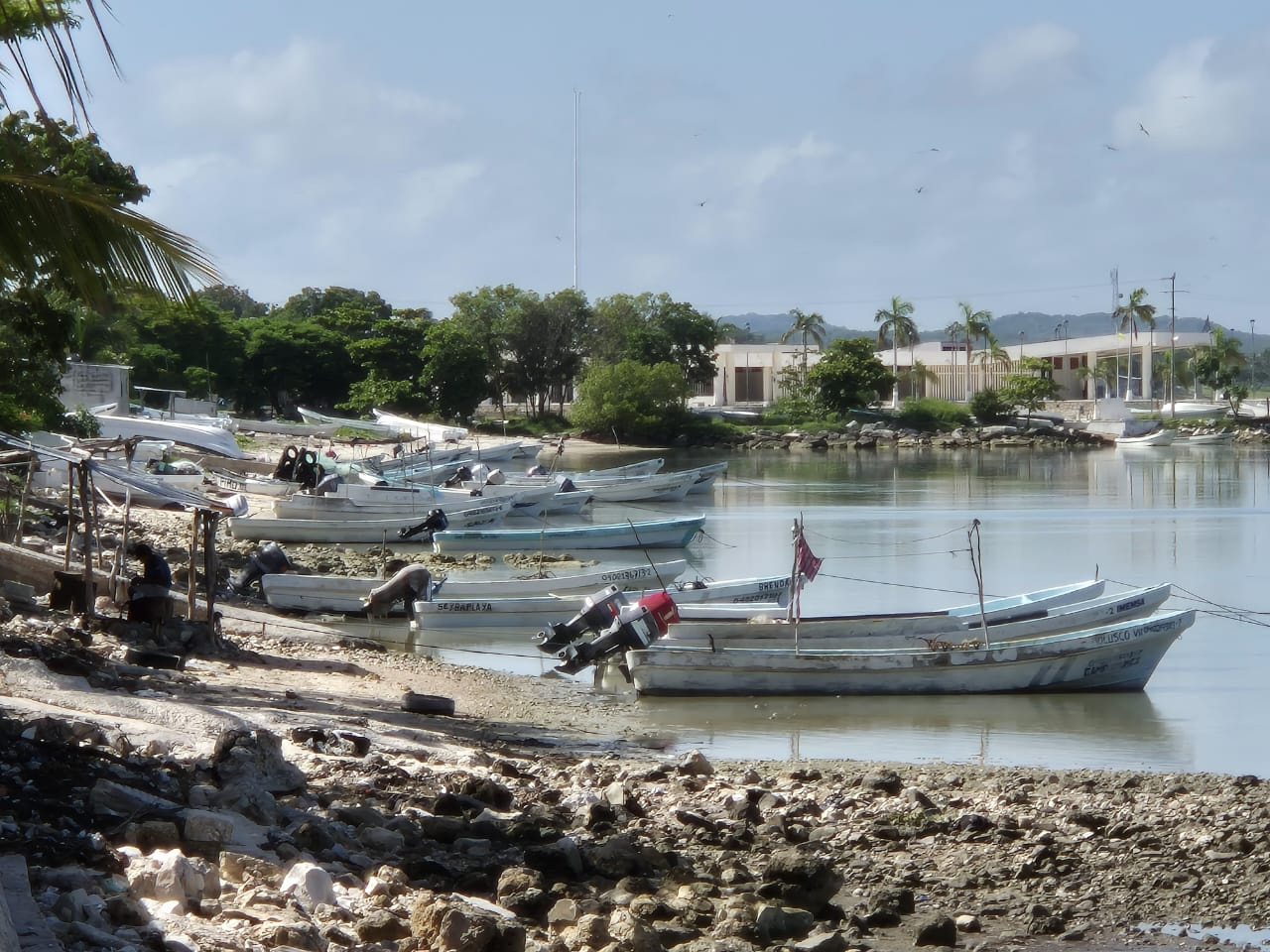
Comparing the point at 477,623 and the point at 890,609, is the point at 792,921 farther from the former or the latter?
the point at 890,609

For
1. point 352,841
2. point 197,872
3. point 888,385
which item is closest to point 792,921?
point 352,841

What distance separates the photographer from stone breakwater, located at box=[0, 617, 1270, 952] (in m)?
6.88

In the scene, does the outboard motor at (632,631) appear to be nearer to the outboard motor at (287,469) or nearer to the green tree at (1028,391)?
the outboard motor at (287,469)

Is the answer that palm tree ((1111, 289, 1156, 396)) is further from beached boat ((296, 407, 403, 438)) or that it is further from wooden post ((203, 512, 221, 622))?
wooden post ((203, 512, 221, 622))

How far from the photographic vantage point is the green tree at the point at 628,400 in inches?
3376

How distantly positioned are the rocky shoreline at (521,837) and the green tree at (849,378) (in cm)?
8165

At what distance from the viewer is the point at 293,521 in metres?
36.0

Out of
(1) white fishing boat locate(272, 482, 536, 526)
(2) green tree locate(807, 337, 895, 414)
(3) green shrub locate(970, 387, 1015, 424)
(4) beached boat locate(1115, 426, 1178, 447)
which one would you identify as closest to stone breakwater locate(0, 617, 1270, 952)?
(1) white fishing boat locate(272, 482, 536, 526)

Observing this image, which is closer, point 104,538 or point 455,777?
point 455,777

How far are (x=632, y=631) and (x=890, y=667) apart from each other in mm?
3487

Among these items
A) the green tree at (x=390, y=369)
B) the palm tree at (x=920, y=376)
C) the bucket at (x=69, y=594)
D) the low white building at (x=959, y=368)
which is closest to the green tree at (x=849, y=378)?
the low white building at (x=959, y=368)

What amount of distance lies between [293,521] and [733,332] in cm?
9224

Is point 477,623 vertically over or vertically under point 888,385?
under

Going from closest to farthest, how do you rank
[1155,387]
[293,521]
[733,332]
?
[293,521]
[1155,387]
[733,332]
